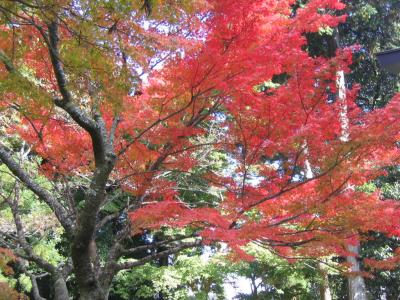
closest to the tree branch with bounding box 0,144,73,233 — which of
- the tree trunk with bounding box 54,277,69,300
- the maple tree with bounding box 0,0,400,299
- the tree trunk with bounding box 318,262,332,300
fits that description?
the maple tree with bounding box 0,0,400,299

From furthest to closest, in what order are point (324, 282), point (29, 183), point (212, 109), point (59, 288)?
1. point (324, 282)
2. point (212, 109)
3. point (59, 288)
4. point (29, 183)

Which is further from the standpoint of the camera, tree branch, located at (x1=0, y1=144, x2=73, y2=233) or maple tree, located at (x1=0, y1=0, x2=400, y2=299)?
tree branch, located at (x1=0, y1=144, x2=73, y2=233)

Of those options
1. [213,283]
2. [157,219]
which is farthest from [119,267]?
[213,283]

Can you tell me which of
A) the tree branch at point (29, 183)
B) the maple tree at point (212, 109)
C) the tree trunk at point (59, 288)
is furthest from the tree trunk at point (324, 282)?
the tree branch at point (29, 183)

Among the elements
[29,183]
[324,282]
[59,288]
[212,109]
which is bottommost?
[59,288]

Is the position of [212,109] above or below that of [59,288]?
above

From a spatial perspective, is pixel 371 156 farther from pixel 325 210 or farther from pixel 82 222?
pixel 82 222

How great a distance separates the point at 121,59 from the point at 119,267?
104 inches

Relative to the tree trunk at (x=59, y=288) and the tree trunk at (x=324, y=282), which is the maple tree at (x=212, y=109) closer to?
the tree trunk at (x=59, y=288)

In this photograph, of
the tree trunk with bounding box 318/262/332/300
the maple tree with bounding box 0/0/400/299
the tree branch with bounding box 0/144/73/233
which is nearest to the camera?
the maple tree with bounding box 0/0/400/299

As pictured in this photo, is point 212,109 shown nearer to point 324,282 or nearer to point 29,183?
point 29,183

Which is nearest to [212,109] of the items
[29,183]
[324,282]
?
[29,183]

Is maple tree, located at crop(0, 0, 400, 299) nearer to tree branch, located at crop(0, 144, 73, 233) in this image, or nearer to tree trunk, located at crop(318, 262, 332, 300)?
tree branch, located at crop(0, 144, 73, 233)

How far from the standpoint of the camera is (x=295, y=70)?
496 centimetres
